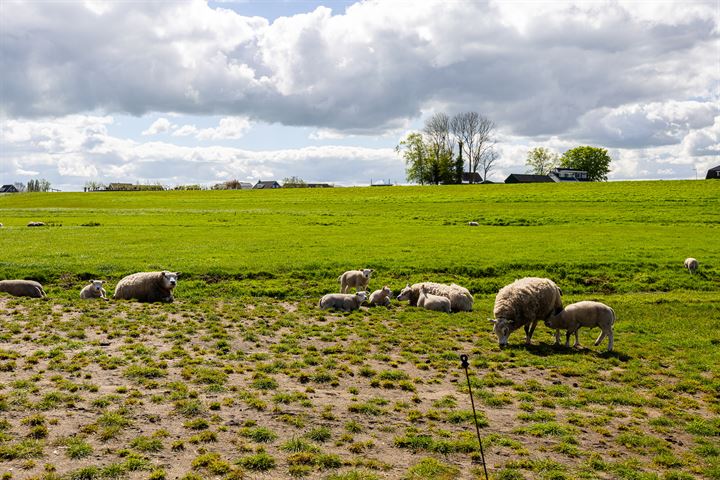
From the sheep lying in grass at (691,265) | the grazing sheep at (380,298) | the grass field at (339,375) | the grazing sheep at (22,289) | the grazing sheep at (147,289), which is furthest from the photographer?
the sheep lying in grass at (691,265)

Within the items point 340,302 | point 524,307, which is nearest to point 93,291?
point 340,302

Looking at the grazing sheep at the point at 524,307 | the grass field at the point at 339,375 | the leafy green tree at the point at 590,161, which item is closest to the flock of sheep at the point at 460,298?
the grazing sheep at the point at 524,307

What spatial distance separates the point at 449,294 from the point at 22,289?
17.2m

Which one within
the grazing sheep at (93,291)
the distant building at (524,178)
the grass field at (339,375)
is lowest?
the grass field at (339,375)

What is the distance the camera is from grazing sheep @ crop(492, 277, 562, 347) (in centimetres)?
1725

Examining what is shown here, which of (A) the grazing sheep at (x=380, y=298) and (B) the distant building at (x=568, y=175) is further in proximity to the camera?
(B) the distant building at (x=568, y=175)

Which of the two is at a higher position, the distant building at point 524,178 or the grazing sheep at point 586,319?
the distant building at point 524,178

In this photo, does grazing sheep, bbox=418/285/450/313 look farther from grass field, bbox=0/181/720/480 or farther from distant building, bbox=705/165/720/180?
distant building, bbox=705/165/720/180

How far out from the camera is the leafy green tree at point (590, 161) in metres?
174

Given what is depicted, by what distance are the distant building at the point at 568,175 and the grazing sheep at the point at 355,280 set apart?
14952 centimetres

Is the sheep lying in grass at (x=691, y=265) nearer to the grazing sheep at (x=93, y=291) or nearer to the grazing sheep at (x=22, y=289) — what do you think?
the grazing sheep at (x=93, y=291)

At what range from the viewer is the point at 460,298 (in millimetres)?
22547

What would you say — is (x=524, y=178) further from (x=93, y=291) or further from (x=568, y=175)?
(x=93, y=291)

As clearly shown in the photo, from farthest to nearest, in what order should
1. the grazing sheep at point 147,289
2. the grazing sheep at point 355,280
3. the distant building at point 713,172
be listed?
1. the distant building at point 713,172
2. the grazing sheep at point 355,280
3. the grazing sheep at point 147,289
